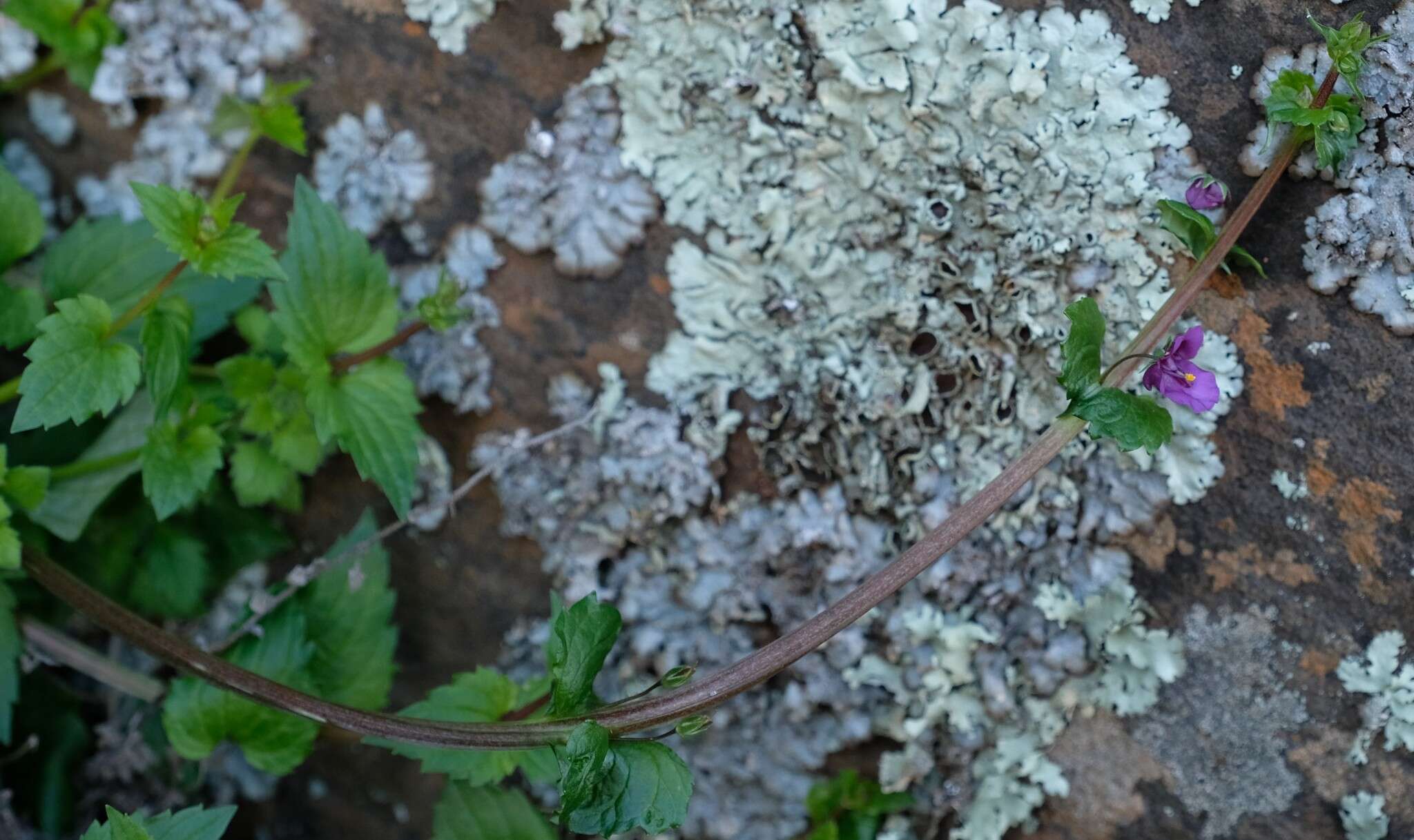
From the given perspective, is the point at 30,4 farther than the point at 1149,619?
Yes

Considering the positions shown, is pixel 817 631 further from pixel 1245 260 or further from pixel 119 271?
pixel 119 271

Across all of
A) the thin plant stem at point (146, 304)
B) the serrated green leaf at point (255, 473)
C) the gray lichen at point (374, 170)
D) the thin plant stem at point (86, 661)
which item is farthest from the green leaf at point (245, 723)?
the gray lichen at point (374, 170)

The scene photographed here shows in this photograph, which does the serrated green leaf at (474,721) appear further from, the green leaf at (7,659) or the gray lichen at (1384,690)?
the gray lichen at (1384,690)

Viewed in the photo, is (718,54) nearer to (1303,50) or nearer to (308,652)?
(1303,50)

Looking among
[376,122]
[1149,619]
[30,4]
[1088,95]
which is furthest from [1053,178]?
[30,4]

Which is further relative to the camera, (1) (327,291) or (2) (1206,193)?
(1) (327,291)

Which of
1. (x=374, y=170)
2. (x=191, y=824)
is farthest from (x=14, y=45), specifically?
(x=191, y=824)
